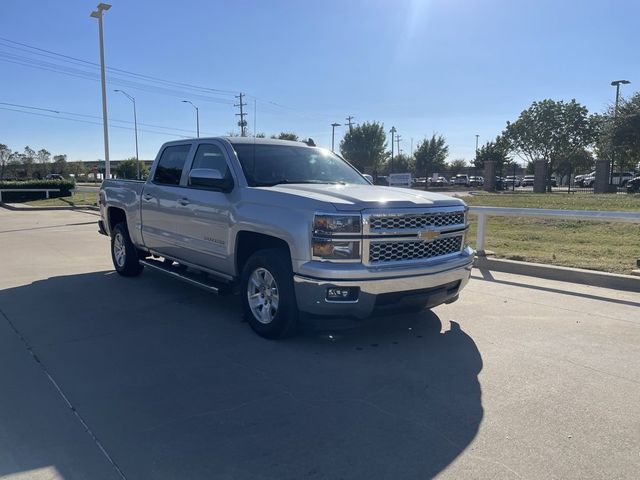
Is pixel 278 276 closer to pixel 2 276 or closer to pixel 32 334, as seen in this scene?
pixel 32 334

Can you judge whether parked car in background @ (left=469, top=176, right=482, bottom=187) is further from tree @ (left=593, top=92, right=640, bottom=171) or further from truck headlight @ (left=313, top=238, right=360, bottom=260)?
truck headlight @ (left=313, top=238, right=360, bottom=260)

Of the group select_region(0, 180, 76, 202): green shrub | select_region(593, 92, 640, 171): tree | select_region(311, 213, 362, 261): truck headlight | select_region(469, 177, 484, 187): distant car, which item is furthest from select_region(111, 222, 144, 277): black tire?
select_region(469, 177, 484, 187): distant car

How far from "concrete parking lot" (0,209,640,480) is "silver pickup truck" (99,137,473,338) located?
48 cm

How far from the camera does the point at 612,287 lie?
741 cm

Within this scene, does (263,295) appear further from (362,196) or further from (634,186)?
(634,186)

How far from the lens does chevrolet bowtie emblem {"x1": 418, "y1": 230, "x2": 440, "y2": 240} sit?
16.1 ft

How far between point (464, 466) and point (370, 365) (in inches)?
62.6

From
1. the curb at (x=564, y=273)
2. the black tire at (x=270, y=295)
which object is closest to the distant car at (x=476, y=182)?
the curb at (x=564, y=273)

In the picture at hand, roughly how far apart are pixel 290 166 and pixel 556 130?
50134mm

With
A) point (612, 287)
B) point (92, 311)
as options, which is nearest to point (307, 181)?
point (92, 311)

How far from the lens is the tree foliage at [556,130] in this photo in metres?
49.0

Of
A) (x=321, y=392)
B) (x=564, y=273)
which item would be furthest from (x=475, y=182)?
(x=321, y=392)

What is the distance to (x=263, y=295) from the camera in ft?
17.3

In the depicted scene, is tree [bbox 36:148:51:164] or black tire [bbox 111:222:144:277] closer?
black tire [bbox 111:222:144:277]
